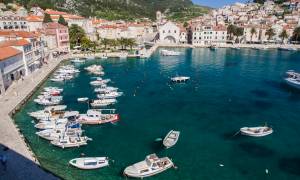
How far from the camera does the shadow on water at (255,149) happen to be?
31475mm

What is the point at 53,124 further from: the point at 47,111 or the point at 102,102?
the point at 102,102

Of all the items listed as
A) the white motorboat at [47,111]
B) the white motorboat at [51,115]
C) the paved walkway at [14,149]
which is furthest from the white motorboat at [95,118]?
the paved walkway at [14,149]

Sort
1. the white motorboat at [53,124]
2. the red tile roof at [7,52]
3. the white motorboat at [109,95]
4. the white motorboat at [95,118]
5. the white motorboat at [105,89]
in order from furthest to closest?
the white motorboat at [105,89]
the white motorboat at [109,95]
the red tile roof at [7,52]
the white motorboat at [95,118]
the white motorboat at [53,124]

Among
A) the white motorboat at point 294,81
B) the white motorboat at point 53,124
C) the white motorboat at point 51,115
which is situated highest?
the white motorboat at point 294,81

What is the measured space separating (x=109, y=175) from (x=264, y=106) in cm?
3316

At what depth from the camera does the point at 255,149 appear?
32656mm

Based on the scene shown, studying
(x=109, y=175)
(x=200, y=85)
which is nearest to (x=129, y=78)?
(x=200, y=85)

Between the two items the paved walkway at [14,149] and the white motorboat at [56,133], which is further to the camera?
the white motorboat at [56,133]

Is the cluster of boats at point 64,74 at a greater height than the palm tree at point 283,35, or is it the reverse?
the palm tree at point 283,35

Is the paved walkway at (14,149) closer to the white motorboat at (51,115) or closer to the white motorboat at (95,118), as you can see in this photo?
the white motorboat at (51,115)

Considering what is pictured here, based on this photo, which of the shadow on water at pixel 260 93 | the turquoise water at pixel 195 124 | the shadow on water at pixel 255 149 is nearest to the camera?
the turquoise water at pixel 195 124

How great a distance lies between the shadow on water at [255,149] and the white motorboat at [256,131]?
203 centimetres

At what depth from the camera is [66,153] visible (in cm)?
3122

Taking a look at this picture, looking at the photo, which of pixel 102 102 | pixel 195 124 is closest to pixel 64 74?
pixel 102 102
